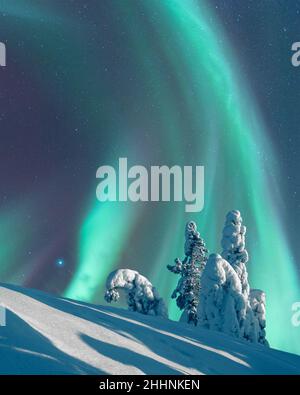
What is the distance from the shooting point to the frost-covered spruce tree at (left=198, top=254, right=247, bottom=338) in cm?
2648

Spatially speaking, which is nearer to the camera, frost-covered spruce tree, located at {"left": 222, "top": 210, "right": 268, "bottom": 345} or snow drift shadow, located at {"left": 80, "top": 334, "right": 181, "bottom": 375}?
snow drift shadow, located at {"left": 80, "top": 334, "right": 181, "bottom": 375}

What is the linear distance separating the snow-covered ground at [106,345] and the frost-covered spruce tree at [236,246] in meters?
11.2

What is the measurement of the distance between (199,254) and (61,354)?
77.4ft

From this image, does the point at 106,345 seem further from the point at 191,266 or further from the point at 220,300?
the point at 191,266

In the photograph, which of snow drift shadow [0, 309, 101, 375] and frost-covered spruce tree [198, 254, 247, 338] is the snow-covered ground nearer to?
snow drift shadow [0, 309, 101, 375]

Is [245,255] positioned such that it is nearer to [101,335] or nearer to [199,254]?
[199,254]

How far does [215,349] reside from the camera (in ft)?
57.6

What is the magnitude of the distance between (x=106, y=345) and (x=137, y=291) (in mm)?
17757

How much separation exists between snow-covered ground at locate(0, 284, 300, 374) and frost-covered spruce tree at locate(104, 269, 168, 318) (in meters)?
10.7

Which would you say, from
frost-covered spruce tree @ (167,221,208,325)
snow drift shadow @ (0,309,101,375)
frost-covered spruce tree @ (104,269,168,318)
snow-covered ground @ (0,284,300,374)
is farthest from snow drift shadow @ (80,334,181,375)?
frost-covered spruce tree @ (167,221,208,325)

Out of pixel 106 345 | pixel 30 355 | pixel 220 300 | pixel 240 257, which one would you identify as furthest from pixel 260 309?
pixel 30 355

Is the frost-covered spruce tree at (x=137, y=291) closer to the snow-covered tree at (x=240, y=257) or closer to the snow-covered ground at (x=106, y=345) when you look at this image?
the snow-covered tree at (x=240, y=257)

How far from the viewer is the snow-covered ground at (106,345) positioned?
40.1ft

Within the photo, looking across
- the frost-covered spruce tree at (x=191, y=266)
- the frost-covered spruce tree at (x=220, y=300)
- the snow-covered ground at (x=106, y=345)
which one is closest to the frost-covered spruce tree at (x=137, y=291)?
the frost-covered spruce tree at (x=191, y=266)
